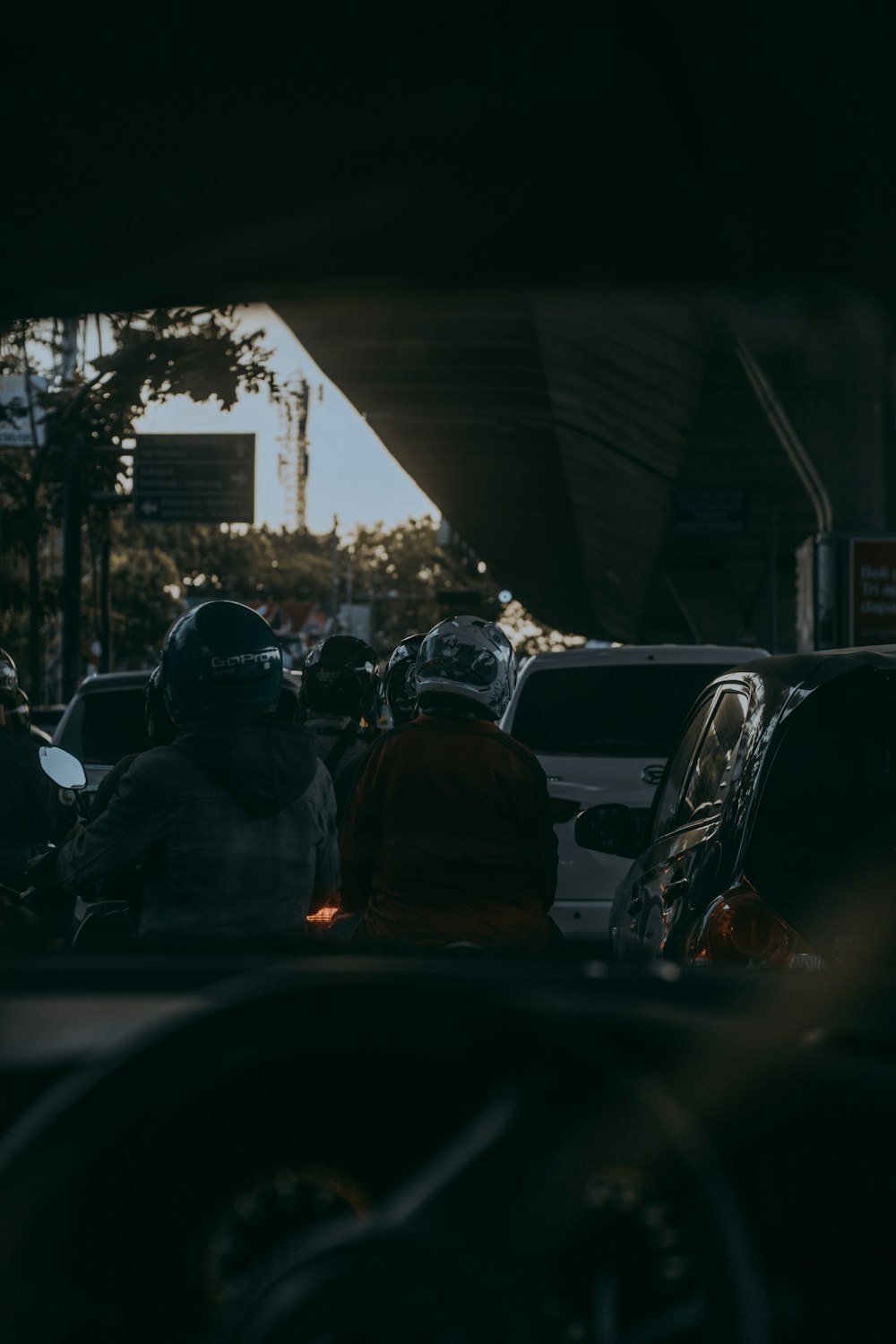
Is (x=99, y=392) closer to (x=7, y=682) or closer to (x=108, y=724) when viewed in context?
(x=108, y=724)

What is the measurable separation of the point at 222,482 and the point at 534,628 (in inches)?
3246

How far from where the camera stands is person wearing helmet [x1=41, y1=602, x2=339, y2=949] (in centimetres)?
347

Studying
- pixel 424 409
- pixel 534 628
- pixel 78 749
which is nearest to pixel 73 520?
pixel 424 409

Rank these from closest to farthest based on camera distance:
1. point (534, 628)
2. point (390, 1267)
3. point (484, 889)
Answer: point (390, 1267) < point (484, 889) < point (534, 628)

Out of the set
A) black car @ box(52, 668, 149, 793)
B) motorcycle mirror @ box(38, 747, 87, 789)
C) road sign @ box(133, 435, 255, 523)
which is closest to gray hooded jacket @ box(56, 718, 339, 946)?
motorcycle mirror @ box(38, 747, 87, 789)

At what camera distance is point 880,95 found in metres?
6.64

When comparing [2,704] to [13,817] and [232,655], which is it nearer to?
[13,817]

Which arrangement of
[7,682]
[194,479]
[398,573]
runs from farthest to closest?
[398,573], [194,479], [7,682]

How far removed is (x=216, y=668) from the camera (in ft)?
11.7

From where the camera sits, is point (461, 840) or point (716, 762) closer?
point (461, 840)

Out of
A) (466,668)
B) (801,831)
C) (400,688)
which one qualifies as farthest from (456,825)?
(400,688)

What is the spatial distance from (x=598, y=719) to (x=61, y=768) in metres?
4.93

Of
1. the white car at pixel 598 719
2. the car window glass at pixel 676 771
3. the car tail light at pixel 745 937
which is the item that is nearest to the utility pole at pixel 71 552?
the white car at pixel 598 719

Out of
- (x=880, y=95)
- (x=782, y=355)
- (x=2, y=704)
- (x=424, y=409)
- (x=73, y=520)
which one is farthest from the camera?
(x=424, y=409)
